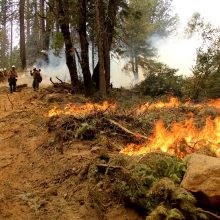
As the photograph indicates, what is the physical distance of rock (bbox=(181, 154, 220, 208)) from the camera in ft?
19.8

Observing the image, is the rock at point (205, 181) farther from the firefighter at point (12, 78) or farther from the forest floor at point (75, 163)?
the firefighter at point (12, 78)

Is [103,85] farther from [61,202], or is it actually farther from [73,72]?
[61,202]

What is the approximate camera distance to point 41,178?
8.48 metres

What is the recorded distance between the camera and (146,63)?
37.8 metres

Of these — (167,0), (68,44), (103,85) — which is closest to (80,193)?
(103,85)

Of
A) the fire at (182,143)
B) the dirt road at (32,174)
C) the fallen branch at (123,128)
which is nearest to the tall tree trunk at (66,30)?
the dirt road at (32,174)

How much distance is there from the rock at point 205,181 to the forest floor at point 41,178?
1.19 metres

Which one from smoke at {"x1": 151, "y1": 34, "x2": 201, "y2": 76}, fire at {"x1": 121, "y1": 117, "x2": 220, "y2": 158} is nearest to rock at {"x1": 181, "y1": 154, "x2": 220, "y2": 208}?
fire at {"x1": 121, "y1": 117, "x2": 220, "y2": 158}

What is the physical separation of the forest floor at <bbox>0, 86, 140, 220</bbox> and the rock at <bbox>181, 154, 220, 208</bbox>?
A: 47.0 inches

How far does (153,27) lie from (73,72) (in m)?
21.2

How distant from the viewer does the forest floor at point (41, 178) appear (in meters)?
7.01

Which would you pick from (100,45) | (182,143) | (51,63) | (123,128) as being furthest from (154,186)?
(51,63)

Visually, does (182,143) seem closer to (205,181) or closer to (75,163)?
(205,181)

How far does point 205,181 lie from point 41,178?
155 inches
